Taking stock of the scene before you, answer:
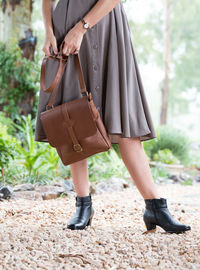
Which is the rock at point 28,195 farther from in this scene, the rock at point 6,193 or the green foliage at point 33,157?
the green foliage at point 33,157

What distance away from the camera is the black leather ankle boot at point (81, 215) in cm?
165

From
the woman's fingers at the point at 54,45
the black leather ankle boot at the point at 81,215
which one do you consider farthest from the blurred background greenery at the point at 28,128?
the black leather ankle boot at the point at 81,215

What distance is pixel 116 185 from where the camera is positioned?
3676 millimetres

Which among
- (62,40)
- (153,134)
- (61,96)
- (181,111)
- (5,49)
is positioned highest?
(5,49)

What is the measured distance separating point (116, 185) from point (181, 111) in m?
13.6

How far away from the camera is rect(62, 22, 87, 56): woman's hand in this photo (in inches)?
Answer: 61.2

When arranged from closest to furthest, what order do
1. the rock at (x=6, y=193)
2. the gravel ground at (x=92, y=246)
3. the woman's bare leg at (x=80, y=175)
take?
the gravel ground at (x=92, y=246)
the woman's bare leg at (x=80, y=175)
the rock at (x=6, y=193)

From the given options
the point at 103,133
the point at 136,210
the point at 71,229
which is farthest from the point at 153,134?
the point at 136,210

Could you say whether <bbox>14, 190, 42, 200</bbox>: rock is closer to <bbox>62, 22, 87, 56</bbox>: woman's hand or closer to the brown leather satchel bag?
the brown leather satchel bag

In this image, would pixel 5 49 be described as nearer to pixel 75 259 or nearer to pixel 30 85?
pixel 30 85

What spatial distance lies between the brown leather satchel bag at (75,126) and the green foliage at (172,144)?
4523 millimetres

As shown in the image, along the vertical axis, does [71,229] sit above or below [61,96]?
below

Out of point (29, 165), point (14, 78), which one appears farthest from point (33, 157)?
point (14, 78)

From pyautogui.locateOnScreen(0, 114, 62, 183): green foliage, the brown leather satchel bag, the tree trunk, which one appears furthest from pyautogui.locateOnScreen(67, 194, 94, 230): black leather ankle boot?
the tree trunk
